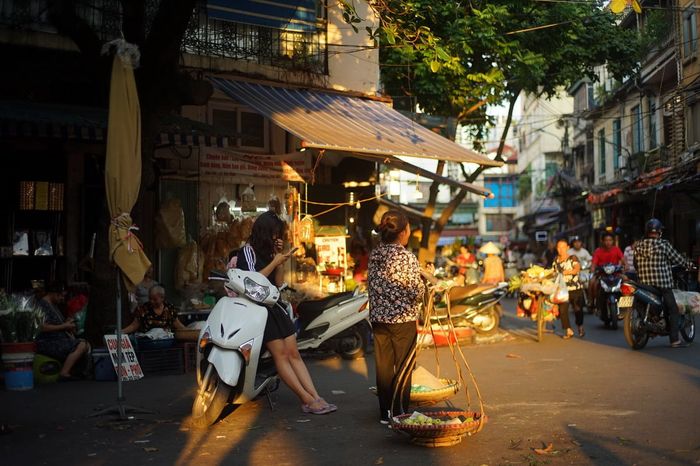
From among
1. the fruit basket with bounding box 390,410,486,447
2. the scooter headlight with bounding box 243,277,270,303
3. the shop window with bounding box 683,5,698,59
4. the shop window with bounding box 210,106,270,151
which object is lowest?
the fruit basket with bounding box 390,410,486,447

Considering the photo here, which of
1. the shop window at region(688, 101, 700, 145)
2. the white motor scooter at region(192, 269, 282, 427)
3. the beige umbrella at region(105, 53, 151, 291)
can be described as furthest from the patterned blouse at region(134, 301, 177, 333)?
the shop window at region(688, 101, 700, 145)

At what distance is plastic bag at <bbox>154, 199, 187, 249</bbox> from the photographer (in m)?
13.3

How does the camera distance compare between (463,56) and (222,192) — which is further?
(463,56)

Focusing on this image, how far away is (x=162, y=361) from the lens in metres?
10.3

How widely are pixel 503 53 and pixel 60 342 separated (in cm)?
1289

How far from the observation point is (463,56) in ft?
65.9

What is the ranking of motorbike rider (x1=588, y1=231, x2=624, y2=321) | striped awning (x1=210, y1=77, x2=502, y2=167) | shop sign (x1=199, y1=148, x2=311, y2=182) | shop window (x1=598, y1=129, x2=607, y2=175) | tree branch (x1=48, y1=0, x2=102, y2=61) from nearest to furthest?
tree branch (x1=48, y1=0, x2=102, y2=61)
striped awning (x1=210, y1=77, x2=502, y2=167)
shop sign (x1=199, y1=148, x2=311, y2=182)
motorbike rider (x1=588, y1=231, x2=624, y2=321)
shop window (x1=598, y1=129, x2=607, y2=175)

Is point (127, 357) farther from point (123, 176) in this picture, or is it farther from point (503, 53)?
point (503, 53)

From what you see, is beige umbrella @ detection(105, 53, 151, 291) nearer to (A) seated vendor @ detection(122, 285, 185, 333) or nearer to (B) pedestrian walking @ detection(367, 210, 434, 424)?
(B) pedestrian walking @ detection(367, 210, 434, 424)

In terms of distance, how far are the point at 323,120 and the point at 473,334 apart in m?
4.19

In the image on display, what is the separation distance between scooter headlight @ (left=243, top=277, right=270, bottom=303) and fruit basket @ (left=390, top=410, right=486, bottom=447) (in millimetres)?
1592

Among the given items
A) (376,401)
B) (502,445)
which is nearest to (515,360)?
(376,401)

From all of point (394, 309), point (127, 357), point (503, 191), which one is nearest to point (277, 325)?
point (394, 309)

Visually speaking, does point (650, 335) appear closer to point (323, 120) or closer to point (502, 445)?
point (323, 120)
